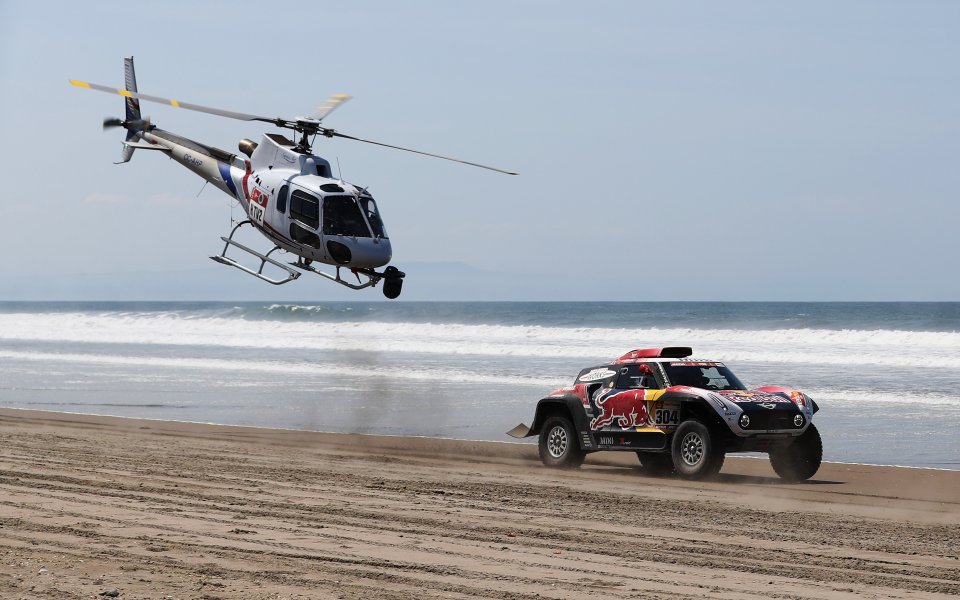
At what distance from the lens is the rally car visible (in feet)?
50.0

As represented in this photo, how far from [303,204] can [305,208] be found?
97mm

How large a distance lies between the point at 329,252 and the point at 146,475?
6.56m

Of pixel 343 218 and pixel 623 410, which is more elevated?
pixel 343 218

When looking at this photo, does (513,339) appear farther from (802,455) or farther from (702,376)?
(802,455)

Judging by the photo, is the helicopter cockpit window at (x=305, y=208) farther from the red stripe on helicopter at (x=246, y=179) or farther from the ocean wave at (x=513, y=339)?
the ocean wave at (x=513, y=339)

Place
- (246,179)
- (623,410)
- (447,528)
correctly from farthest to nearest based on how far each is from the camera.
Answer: (246,179) → (623,410) → (447,528)

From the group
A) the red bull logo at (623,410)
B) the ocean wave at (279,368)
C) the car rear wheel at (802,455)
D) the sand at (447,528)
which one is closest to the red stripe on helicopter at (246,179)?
the sand at (447,528)

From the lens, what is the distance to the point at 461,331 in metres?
65.4

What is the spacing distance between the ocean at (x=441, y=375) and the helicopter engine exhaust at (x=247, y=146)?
5.22 m

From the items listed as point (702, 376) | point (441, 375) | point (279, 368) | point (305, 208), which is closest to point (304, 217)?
point (305, 208)

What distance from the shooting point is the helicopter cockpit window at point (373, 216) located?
20609 millimetres

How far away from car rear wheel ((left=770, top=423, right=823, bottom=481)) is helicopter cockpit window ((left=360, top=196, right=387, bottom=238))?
8044mm

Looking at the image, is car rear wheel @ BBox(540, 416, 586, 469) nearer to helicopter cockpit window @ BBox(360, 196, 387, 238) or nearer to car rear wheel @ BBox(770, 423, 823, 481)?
car rear wheel @ BBox(770, 423, 823, 481)

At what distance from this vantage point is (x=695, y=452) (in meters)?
15.5
